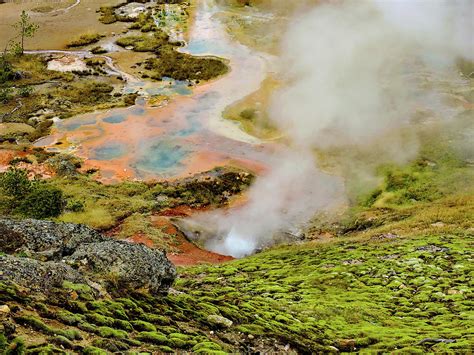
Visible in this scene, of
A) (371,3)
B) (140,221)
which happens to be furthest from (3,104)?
(371,3)

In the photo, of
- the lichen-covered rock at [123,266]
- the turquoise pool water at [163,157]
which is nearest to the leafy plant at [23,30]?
the turquoise pool water at [163,157]

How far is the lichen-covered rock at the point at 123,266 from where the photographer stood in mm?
13398

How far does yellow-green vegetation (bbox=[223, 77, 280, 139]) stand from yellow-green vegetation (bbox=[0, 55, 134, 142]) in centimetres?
1366

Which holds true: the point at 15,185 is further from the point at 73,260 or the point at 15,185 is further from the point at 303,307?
the point at 303,307

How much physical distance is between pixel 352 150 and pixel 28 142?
111 ft

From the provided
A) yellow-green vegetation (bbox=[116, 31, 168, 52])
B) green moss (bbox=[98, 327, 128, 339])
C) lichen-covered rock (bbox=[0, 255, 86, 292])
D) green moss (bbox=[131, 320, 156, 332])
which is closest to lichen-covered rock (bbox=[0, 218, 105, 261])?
lichen-covered rock (bbox=[0, 255, 86, 292])

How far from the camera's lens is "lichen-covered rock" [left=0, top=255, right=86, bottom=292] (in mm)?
10438

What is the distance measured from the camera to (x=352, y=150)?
45.1 metres

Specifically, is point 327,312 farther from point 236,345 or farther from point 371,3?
point 371,3

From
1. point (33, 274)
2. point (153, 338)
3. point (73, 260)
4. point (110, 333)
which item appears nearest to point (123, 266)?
point (73, 260)

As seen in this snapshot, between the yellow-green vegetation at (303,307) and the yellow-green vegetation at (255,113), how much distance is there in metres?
26.1

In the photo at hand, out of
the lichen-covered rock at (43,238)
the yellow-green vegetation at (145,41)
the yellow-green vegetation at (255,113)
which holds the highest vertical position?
the lichen-covered rock at (43,238)

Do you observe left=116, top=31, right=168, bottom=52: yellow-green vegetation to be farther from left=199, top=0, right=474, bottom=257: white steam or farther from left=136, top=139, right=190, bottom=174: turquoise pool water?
left=136, top=139, right=190, bottom=174: turquoise pool water

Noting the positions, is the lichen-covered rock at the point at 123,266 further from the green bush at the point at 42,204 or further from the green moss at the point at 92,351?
the green bush at the point at 42,204
